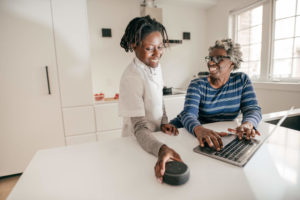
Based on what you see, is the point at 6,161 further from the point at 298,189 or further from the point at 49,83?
the point at 298,189

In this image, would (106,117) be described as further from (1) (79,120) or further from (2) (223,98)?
(2) (223,98)

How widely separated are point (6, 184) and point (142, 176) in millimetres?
2010

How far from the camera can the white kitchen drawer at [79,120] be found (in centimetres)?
189

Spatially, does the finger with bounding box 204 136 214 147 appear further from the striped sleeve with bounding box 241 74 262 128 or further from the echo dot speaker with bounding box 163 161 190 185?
the striped sleeve with bounding box 241 74 262 128

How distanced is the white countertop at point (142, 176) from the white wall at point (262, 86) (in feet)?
4.90

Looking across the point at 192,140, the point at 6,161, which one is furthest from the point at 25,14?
the point at 192,140

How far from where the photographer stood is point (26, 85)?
5.66 feet

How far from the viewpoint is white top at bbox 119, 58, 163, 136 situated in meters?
0.83

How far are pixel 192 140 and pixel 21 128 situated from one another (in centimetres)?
183

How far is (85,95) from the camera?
1916 millimetres

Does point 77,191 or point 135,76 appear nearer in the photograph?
point 77,191

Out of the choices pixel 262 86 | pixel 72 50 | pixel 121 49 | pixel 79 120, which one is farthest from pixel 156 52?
pixel 262 86

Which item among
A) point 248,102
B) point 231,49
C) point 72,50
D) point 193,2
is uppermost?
point 193,2

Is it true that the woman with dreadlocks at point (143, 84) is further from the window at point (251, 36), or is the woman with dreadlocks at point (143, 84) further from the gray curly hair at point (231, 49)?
the window at point (251, 36)
